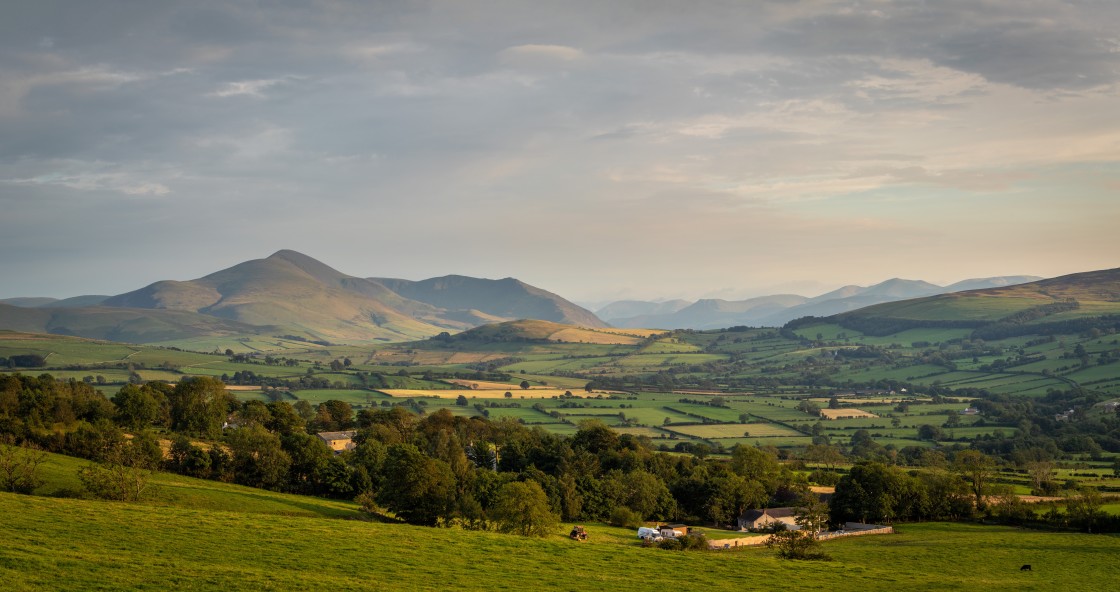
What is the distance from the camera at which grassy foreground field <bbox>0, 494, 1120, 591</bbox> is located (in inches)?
1251

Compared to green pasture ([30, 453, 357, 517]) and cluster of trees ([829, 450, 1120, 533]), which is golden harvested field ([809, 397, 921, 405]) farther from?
green pasture ([30, 453, 357, 517])

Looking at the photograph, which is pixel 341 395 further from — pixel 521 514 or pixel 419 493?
pixel 521 514

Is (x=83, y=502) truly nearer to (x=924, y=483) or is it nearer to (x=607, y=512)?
(x=607, y=512)

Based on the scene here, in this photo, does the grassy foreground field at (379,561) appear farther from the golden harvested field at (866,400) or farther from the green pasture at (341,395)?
the golden harvested field at (866,400)

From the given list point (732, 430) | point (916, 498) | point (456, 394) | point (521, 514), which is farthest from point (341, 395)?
point (916, 498)

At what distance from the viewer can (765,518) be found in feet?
264

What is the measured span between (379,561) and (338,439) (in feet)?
240

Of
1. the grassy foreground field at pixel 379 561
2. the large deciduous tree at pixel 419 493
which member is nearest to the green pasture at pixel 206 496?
the large deciduous tree at pixel 419 493

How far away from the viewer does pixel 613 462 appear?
9469 cm

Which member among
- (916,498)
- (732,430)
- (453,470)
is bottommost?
(732,430)

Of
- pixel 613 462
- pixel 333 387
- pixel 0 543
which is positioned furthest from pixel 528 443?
pixel 333 387

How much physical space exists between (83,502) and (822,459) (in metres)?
95.7

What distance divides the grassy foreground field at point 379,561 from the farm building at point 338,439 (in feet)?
190

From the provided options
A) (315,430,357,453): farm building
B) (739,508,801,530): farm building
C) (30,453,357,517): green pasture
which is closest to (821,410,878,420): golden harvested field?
(739,508,801,530): farm building
